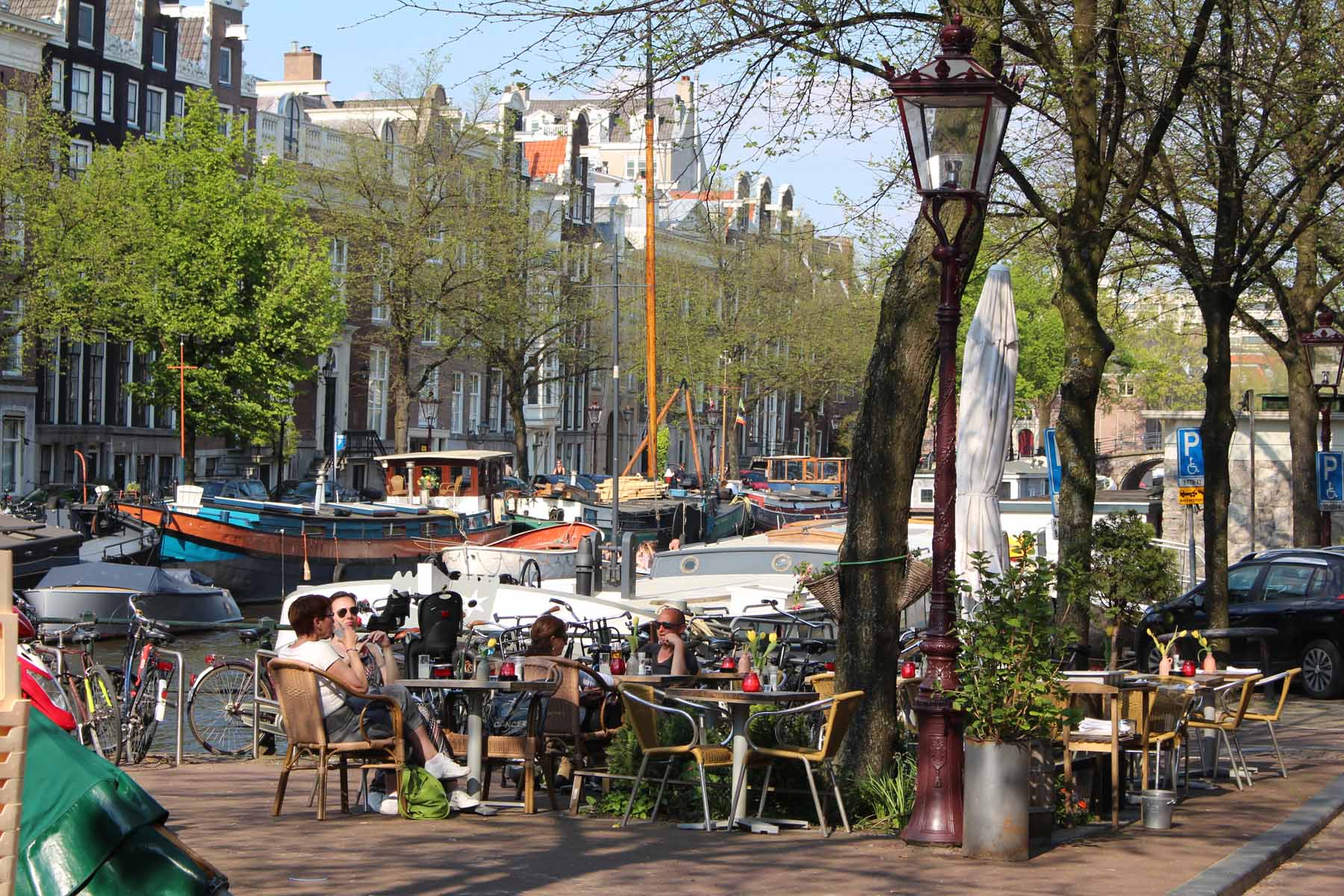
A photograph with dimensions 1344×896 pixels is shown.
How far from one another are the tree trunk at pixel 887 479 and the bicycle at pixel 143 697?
617 cm

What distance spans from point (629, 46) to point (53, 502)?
3067cm

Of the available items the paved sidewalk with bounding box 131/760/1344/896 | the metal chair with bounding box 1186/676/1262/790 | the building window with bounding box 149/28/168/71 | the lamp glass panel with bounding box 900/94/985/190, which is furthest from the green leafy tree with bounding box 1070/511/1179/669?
the building window with bounding box 149/28/168/71

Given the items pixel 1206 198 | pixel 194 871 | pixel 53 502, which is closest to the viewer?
pixel 194 871

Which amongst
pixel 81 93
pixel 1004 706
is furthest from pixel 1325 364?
pixel 81 93

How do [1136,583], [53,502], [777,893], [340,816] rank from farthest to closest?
[53,502], [1136,583], [340,816], [777,893]

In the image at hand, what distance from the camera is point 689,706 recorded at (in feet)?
33.9

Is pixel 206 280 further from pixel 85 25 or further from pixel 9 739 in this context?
pixel 9 739

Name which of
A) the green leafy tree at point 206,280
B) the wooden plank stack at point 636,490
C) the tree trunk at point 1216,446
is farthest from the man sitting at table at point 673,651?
the wooden plank stack at point 636,490

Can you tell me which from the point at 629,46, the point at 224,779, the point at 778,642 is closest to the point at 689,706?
the point at 224,779

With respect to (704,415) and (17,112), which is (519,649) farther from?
(704,415)

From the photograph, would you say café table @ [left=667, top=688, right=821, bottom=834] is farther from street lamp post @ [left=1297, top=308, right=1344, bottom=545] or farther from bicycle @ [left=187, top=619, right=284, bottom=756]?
street lamp post @ [left=1297, top=308, right=1344, bottom=545]

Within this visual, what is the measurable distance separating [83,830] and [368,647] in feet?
21.7

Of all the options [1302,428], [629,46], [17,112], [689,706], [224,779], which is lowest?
[224,779]

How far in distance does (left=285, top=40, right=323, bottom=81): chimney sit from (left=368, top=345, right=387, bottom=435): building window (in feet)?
40.8
